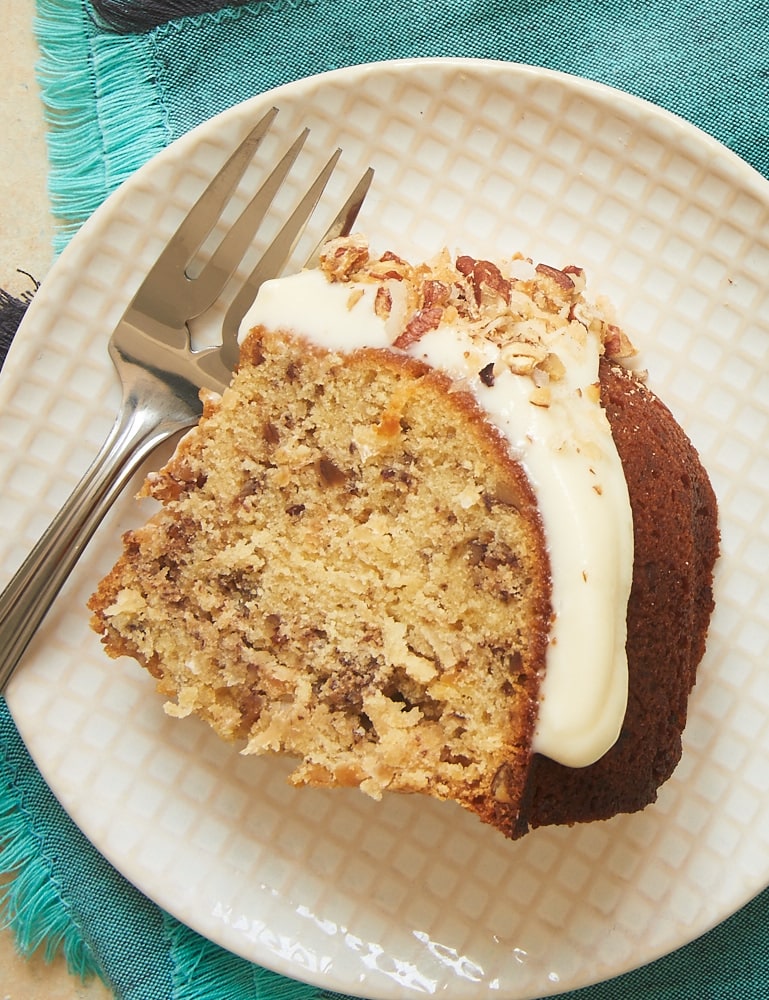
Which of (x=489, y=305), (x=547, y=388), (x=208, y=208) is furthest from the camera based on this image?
(x=208, y=208)

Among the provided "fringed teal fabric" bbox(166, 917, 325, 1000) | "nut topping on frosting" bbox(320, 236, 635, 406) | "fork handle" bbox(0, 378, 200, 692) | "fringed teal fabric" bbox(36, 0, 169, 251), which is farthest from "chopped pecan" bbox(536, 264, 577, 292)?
"fringed teal fabric" bbox(166, 917, 325, 1000)

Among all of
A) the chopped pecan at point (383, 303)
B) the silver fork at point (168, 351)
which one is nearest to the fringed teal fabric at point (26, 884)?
the silver fork at point (168, 351)

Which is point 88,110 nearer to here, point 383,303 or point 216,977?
point 383,303

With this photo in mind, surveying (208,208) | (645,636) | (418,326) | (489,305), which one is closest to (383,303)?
(418,326)

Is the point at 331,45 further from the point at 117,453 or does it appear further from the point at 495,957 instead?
the point at 495,957

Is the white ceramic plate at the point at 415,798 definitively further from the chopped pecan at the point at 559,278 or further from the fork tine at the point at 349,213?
the chopped pecan at the point at 559,278

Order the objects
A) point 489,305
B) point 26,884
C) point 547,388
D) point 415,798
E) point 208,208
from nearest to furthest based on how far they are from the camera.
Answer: point 547,388 → point 489,305 → point 208,208 → point 415,798 → point 26,884
